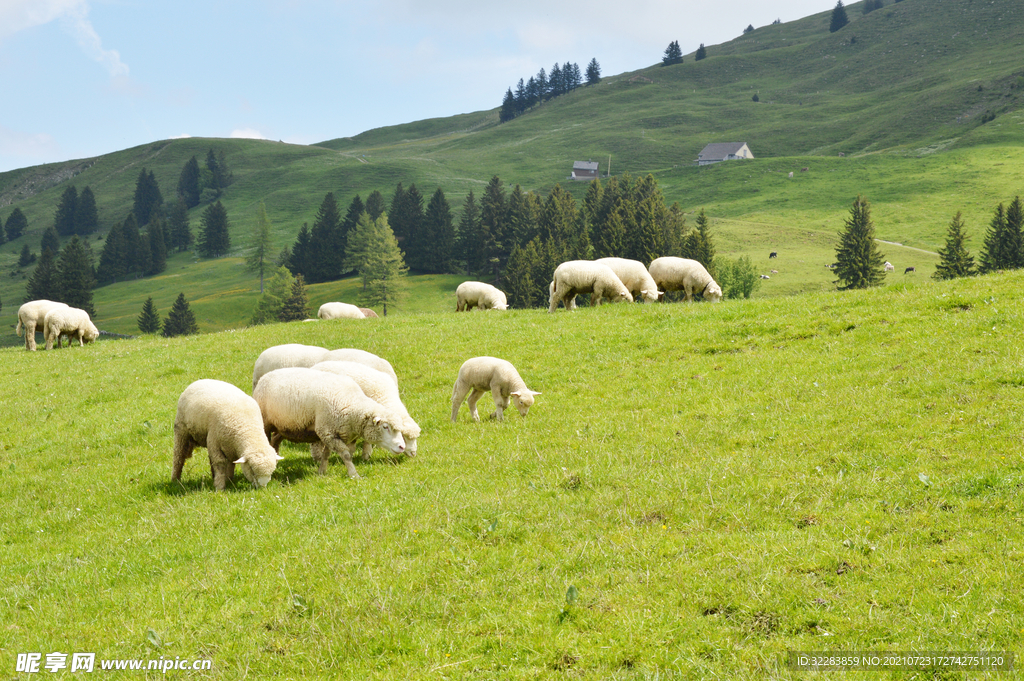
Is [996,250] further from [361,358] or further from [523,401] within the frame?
[361,358]

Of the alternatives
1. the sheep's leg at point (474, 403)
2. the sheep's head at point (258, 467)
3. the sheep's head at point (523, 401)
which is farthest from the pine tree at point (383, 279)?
the sheep's head at point (258, 467)

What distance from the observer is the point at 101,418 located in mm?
17547

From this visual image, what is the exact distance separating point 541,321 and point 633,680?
1874 centimetres

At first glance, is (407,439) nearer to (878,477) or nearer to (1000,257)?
(878,477)

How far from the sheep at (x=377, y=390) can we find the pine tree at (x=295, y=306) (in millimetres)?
84648

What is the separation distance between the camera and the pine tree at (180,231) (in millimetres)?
170750

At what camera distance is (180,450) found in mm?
11742

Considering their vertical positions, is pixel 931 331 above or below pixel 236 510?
above

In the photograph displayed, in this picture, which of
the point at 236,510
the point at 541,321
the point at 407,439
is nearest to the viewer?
the point at 236,510

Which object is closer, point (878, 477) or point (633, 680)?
point (633, 680)

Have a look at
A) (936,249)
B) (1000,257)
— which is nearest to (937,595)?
(1000,257)

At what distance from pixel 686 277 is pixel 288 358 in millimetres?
18543

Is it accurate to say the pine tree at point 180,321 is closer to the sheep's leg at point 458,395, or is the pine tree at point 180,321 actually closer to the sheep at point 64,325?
the sheep at point 64,325

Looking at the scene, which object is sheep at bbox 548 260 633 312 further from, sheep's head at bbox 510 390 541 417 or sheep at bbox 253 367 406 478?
sheep at bbox 253 367 406 478
